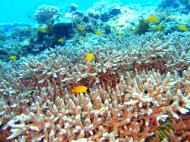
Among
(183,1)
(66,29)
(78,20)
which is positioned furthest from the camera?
(183,1)

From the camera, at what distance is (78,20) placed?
446 inches

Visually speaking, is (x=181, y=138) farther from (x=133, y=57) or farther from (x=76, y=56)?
(x=76, y=56)

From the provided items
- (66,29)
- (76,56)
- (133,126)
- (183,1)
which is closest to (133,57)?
(76,56)

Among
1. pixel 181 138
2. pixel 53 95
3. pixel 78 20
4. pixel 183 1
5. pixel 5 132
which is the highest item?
pixel 183 1

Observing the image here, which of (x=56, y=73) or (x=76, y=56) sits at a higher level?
(x=76, y=56)

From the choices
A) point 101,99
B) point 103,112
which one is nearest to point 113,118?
point 103,112

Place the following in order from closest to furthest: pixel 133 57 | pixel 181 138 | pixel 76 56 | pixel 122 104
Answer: pixel 181 138, pixel 122 104, pixel 133 57, pixel 76 56

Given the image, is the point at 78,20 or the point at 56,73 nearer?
the point at 56,73

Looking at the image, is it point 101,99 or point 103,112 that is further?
point 101,99

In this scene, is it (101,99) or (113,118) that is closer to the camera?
(113,118)

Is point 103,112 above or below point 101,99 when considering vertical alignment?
below

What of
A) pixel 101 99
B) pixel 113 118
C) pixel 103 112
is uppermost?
pixel 101 99

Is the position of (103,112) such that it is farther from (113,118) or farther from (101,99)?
(101,99)

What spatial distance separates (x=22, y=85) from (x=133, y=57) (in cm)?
217
